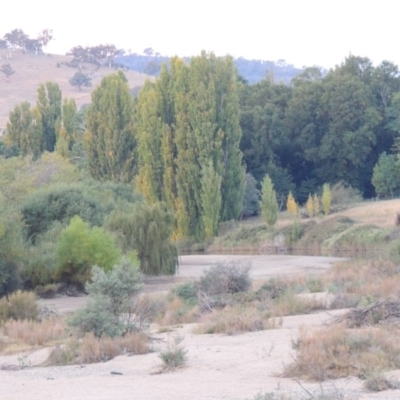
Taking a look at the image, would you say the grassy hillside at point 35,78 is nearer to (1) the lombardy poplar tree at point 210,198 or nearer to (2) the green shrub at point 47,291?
(1) the lombardy poplar tree at point 210,198

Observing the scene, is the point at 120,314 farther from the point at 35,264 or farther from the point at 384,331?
the point at 35,264

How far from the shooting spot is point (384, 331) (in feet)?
54.0

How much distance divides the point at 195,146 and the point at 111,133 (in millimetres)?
8563

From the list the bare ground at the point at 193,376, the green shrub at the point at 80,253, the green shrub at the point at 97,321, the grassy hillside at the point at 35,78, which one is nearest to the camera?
the bare ground at the point at 193,376

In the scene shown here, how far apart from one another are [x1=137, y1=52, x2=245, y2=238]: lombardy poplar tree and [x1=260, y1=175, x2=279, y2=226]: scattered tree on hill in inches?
90.0

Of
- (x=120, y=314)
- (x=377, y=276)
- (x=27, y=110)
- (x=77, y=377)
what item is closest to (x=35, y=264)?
(x=377, y=276)

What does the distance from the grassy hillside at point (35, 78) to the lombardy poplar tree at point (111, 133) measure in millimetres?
61028

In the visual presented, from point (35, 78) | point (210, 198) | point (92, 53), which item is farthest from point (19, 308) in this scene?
point (92, 53)

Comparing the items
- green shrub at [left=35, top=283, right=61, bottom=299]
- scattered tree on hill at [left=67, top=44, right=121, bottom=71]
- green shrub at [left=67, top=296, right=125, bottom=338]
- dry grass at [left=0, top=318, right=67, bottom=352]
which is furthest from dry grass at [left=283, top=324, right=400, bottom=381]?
scattered tree on hill at [left=67, top=44, right=121, bottom=71]

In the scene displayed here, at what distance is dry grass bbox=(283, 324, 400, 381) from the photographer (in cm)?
1369

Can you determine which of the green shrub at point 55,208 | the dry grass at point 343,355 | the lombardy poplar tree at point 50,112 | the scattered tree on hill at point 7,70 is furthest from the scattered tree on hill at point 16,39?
the dry grass at point 343,355

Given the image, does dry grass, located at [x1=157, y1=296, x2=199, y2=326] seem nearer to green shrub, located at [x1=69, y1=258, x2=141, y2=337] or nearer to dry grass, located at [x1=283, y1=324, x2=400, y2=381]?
green shrub, located at [x1=69, y1=258, x2=141, y2=337]

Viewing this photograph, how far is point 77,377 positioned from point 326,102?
6463cm

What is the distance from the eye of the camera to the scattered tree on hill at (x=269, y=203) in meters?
64.9
